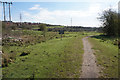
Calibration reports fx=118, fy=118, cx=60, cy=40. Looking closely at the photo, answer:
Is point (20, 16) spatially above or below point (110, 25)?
above

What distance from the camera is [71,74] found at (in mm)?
7270

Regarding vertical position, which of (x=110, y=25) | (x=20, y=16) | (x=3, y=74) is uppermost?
(x=20, y=16)

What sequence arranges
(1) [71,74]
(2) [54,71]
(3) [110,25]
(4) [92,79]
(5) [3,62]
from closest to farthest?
(4) [92,79] → (1) [71,74] → (2) [54,71] → (5) [3,62] → (3) [110,25]

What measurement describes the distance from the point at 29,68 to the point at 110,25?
33.8m

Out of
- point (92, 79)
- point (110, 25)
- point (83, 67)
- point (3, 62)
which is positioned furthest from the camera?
point (110, 25)

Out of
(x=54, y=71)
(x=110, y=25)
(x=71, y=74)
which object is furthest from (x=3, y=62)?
(x=110, y=25)

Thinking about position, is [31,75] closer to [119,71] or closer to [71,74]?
[71,74]

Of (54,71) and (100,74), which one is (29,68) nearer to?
(54,71)

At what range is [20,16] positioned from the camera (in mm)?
56812

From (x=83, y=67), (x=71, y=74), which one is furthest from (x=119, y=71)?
(x=71, y=74)

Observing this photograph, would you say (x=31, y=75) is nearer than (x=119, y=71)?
Yes

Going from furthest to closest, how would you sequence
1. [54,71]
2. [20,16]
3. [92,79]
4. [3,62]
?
[20,16]
[3,62]
[54,71]
[92,79]

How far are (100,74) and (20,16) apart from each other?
5563cm

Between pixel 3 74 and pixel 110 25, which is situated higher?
pixel 110 25
